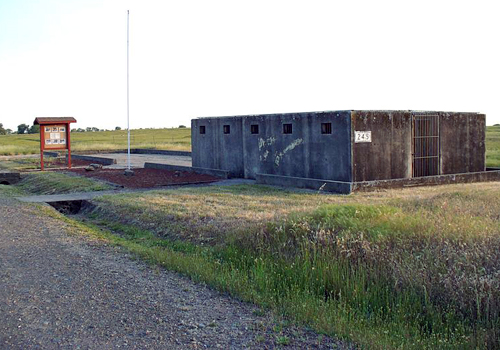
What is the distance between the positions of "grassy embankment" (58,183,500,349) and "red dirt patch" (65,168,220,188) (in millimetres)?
6986

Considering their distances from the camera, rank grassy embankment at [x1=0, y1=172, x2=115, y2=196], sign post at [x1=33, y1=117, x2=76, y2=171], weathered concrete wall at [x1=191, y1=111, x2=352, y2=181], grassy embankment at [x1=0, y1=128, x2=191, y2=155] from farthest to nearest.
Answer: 1. grassy embankment at [x1=0, y1=128, x2=191, y2=155]
2. sign post at [x1=33, y1=117, x2=76, y2=171]
3. grassy embankment at [x1=0, y1=172, x2=115, y2=196]
4. weathered concrete wall at [x1=191, y1=111, x2=352, y2=181]

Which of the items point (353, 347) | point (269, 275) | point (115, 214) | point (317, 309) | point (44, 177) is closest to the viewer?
point (353, 347)

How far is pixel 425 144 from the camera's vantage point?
1931cm

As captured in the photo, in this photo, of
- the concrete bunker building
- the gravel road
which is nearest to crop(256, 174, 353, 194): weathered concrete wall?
the concrete bunker building

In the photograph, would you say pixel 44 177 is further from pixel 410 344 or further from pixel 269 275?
pixel 410 344

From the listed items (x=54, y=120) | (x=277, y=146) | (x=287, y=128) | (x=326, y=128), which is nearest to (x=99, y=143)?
(x=54, y=120)

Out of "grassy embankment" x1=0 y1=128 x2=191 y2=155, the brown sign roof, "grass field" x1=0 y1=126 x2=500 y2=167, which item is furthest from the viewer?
"grassy embankment" x1=0 y1=128 x2=191 y2=155

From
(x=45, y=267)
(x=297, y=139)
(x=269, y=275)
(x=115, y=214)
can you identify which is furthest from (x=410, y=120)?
(x=45, y=267)

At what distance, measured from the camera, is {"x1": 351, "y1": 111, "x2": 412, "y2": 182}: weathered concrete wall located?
17.5 meters

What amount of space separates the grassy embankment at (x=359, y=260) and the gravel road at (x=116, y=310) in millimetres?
398

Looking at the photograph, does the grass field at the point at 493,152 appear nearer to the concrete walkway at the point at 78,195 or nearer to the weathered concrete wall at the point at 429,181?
the weathered concrete wall at the point at 429,181

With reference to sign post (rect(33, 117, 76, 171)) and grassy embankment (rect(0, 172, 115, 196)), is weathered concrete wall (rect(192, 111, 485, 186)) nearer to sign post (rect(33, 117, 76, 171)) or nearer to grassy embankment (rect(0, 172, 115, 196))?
grassy embankment (rect(0, 172, 115, 196))

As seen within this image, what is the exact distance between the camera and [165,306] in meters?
6.99

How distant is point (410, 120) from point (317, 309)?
43.1 ft
